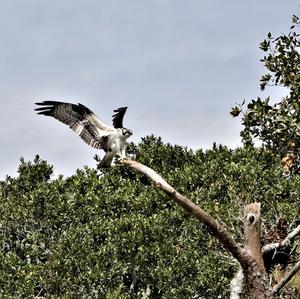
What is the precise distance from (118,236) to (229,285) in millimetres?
4653

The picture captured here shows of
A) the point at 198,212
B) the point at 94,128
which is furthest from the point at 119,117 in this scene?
the point at 198,212

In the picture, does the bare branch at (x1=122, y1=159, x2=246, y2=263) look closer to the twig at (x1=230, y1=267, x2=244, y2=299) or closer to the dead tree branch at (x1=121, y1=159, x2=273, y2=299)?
the dead tree branch at (x1=121, y1=159, x2=273, y2=299)

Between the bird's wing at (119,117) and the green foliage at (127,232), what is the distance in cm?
450

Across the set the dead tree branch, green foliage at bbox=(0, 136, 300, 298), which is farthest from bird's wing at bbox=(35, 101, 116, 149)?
the dead tree branch

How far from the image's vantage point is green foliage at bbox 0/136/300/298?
25.0 meters

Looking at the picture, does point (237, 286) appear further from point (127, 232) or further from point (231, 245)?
point (231, 245)

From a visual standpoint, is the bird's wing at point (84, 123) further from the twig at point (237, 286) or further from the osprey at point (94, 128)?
the twig at point (237, 286)

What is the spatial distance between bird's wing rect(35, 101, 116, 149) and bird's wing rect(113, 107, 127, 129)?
209 mm

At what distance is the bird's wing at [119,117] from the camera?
18.3m

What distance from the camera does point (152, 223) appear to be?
26516 millimetres

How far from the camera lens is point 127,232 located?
26.5 m

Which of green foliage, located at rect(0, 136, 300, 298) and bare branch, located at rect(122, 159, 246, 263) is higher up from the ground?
green foliage, located at rect(0, 136, 300, 298)

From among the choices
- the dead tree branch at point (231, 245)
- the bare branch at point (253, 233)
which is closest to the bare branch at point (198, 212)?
the dead tree branch at point (231, 245)

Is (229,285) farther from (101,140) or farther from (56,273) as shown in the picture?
(101,140)
